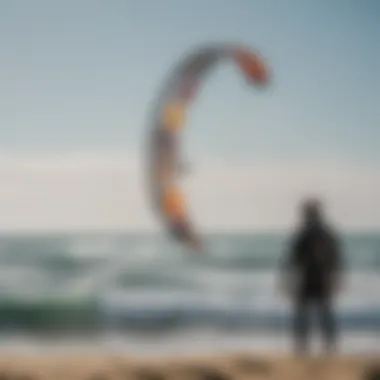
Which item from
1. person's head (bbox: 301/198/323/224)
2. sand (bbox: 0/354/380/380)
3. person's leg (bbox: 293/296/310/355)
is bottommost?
sand (bbox: 0/354/380/380)

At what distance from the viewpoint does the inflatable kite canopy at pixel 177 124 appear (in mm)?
3082

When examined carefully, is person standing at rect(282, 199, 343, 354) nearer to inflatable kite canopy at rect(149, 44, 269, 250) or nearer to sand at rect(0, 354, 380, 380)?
sand at rect(0, 354, 380, 380)

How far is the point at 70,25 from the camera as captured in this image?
10.3ft

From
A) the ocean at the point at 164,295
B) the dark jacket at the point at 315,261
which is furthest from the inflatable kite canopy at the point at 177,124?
the dark jacket at the point at 315,261

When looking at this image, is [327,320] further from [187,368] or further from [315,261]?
[187,368]

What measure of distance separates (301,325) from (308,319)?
3 centimetres

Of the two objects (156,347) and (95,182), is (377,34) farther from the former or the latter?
(156,347)

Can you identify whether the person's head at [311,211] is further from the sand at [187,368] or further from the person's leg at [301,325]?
the sand at [187,368]

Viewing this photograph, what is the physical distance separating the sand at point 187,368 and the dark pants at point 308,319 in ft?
0.18

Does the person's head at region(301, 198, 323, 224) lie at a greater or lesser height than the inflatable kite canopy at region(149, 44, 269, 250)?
lesser

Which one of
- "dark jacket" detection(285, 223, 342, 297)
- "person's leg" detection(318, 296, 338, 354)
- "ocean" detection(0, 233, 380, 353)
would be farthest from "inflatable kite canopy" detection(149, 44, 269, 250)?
"person's leg" detection(318, 296, 338, 354)

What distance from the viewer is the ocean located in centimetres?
309

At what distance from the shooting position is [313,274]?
3061 millimetres

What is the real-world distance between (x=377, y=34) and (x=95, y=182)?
1.02 meters
